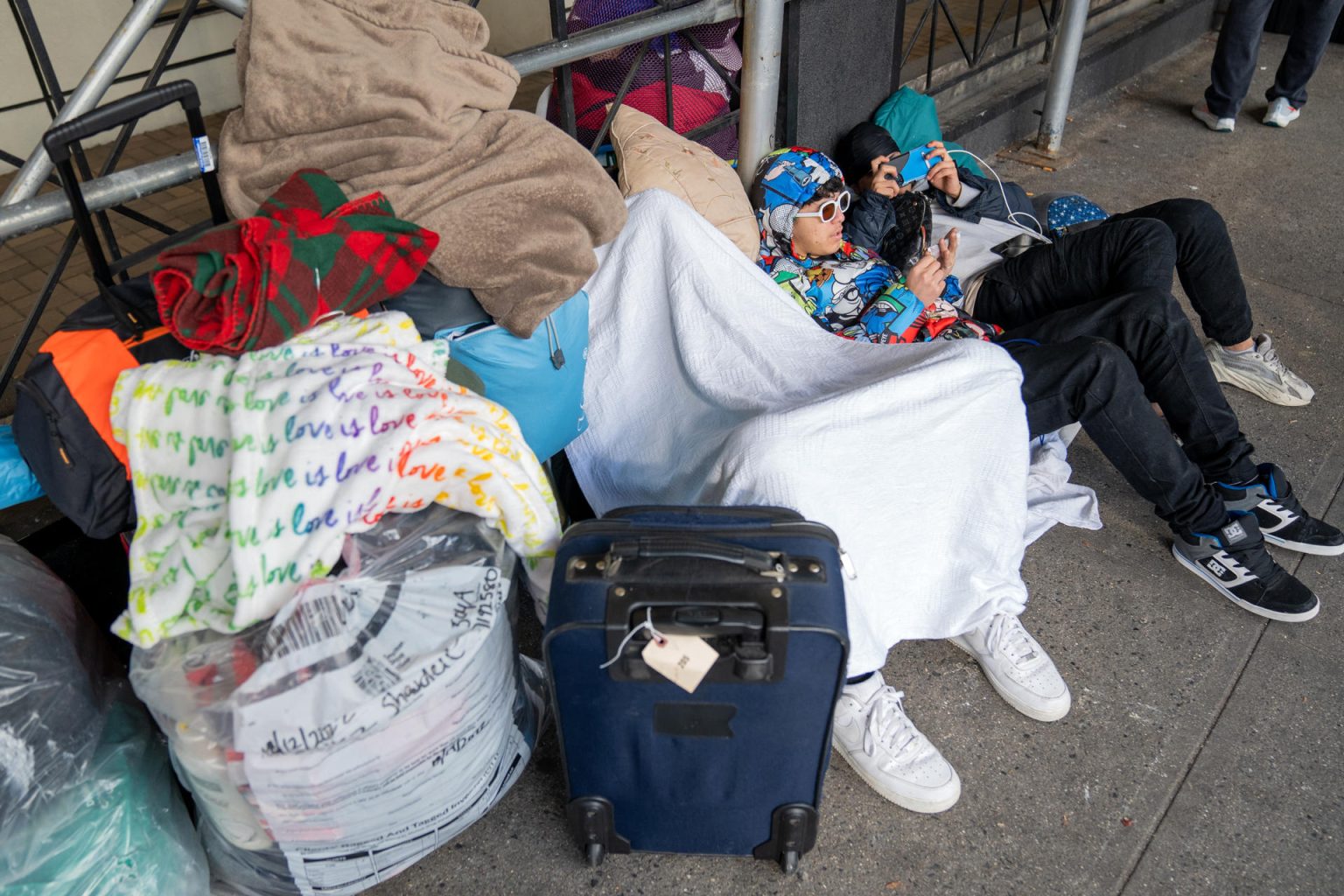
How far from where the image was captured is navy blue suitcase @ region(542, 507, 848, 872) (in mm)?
1535

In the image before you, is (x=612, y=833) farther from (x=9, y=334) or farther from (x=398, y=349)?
(x=9, y=334)

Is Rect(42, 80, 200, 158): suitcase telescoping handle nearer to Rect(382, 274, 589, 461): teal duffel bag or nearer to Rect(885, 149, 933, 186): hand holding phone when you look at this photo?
Rect(382, 274, 589, 461): teal duffel bag

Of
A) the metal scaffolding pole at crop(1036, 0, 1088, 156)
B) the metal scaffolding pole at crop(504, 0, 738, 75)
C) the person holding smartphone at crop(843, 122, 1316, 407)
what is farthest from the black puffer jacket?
the metal scaffolding pole at crop(1036, 0, 1088, 156)

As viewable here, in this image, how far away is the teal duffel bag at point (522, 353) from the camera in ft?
6.12

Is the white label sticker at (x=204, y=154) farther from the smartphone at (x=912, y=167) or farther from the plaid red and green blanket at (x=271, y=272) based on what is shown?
the smartphone at (x=912, y=167)

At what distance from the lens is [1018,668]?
6.98ft

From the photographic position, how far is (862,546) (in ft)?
6.47

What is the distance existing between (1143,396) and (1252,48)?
3.55m

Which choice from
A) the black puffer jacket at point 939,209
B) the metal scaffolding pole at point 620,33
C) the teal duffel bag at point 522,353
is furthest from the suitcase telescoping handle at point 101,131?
the black puffer jacket at point 939,209

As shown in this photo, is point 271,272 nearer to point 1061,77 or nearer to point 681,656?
point 681,656

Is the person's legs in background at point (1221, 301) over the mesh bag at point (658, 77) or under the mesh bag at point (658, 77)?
under

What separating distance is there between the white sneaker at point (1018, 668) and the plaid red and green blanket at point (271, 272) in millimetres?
1482

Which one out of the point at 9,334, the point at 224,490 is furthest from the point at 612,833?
the point at 9,334

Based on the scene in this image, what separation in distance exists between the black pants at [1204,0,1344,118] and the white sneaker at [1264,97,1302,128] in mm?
80
